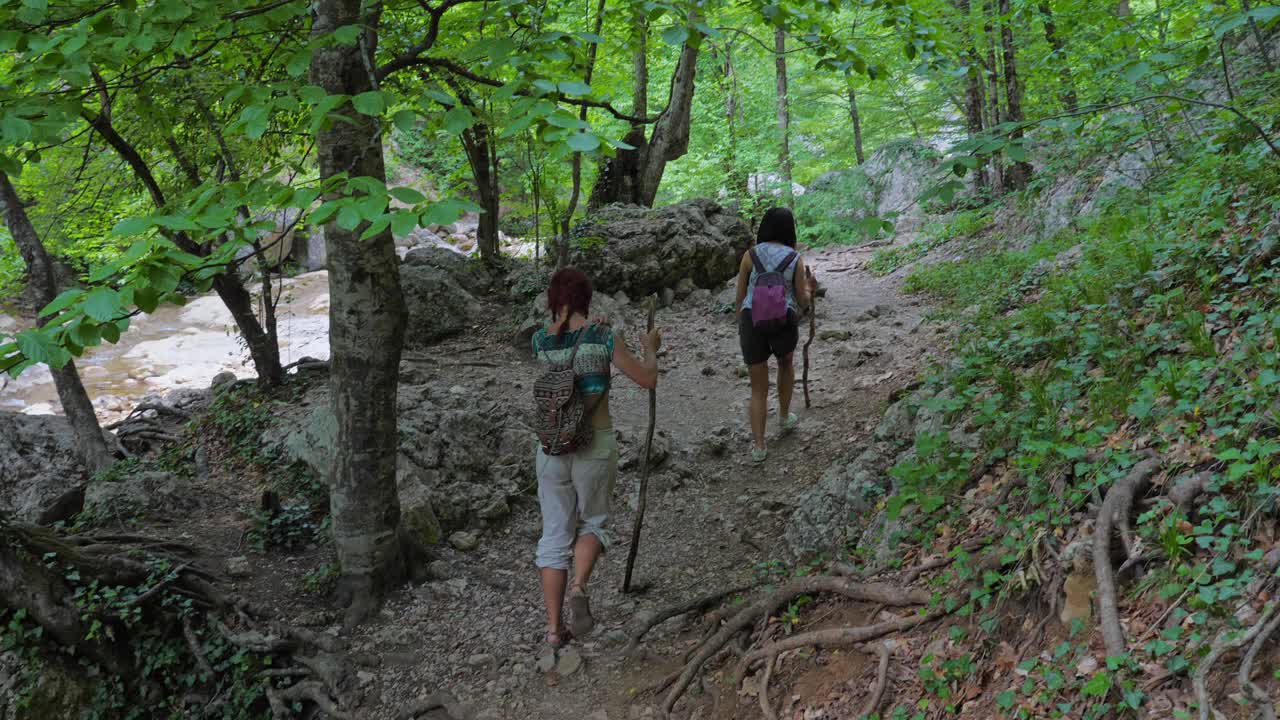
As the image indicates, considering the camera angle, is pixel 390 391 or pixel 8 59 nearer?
pixel 390 391

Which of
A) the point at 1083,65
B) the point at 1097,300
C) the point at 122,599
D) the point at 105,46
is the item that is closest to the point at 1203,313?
the point at 1097,300

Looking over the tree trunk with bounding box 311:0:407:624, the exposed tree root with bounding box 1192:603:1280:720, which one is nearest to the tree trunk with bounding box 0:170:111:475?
the tree trunk with bounding box 311:0:407:624

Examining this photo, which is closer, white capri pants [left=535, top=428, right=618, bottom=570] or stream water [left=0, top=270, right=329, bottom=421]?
white capri pants [left=535, top=428, right=618, bottom=570]

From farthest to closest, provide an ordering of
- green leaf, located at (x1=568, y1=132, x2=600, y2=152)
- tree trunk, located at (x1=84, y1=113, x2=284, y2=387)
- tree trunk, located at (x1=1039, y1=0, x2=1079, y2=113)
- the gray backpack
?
tree trunk, located at (x1=1039, y1=0, x2=1079, y2=113) < tree trunk, located at (x1=84, y1=113, x2=284, y2=387) < the gray backpack < green leaf, located at (x1=568, y1=132, x2=600, y2=152)

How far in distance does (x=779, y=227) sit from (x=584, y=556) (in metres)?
3.11

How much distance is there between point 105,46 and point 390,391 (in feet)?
8.09

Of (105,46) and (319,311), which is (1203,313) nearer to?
A: (105,46)

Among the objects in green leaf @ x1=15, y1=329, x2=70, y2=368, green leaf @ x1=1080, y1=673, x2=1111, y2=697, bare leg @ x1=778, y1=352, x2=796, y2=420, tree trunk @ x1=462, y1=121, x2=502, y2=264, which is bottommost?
green leaf @ x1=1080, y1=673, x2=1111, y2=697

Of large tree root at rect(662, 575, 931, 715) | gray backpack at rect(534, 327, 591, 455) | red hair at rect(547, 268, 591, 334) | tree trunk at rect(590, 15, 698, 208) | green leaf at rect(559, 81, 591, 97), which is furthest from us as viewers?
tree trunk at rect(590, 15, 698, 208)

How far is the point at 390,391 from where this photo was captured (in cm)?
484

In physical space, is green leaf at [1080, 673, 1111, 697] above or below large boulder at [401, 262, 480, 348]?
below

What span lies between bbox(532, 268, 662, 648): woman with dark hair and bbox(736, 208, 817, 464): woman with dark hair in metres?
1.89

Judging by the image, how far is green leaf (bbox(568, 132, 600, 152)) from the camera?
2.24 metres

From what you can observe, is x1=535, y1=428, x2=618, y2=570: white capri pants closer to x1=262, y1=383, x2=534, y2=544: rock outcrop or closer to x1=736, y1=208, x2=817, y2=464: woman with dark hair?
x1=262, y1=383, x2=534, y2=544: rock outcrop
